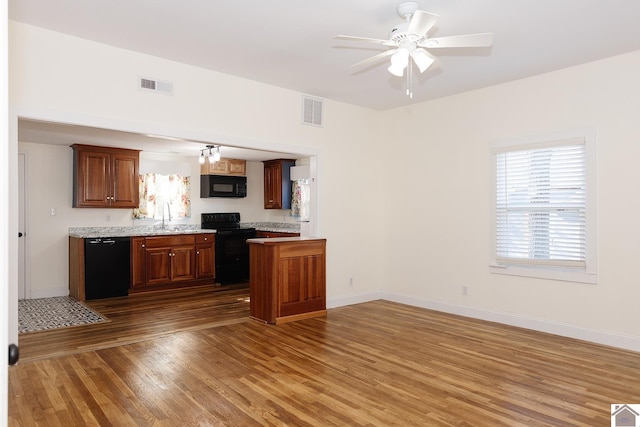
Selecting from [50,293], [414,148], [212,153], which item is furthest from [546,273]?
[50,293]

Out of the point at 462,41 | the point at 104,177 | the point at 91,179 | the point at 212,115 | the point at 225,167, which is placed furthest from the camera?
the point at 225,167

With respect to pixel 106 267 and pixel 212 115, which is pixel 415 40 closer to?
pixel 212 115

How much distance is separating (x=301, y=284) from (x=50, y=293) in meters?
4.25

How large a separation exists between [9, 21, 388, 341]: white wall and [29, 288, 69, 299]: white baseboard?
13.8 inches

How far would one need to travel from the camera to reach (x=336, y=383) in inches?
128

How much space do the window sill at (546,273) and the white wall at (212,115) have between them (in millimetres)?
1856

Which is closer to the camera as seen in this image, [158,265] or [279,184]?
[158,265]

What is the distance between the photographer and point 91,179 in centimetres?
681

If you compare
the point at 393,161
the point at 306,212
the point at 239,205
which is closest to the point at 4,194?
the point at 393,161

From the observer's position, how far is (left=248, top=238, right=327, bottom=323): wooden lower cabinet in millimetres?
4949

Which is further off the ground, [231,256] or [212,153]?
[212,153]

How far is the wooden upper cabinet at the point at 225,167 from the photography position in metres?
8.39

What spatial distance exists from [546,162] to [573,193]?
444 mm

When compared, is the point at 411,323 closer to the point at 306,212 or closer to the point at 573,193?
the point at 573,193
